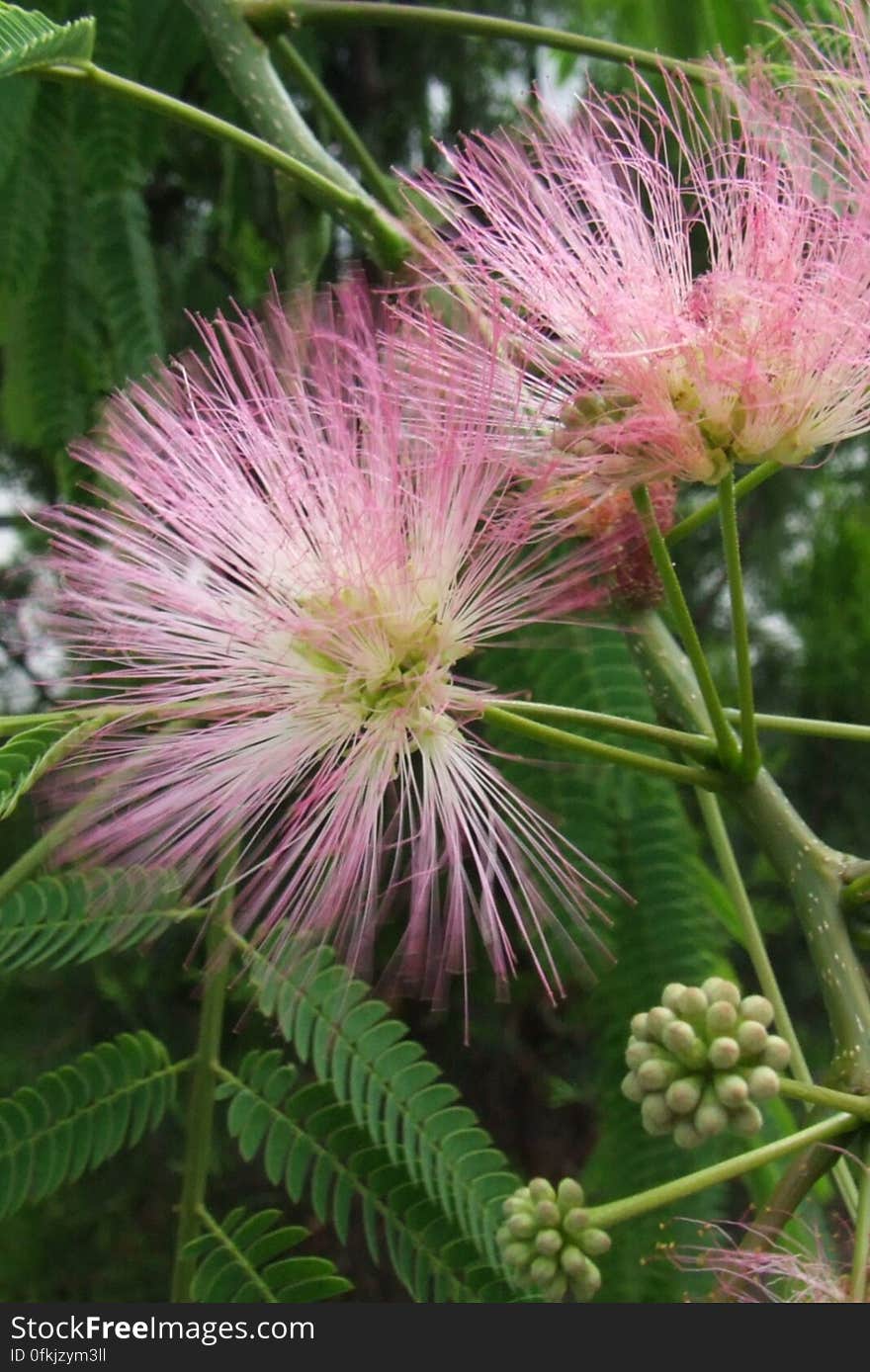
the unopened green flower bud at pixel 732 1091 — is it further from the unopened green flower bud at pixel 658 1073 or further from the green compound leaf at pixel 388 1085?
the green compound leaf at pixel 388 1085

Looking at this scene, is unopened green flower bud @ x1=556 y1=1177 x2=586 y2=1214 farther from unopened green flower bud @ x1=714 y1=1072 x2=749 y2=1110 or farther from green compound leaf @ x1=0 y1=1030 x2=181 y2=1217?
green compound leaf @ x1=0 y1=1030 x2=181 y2=1217

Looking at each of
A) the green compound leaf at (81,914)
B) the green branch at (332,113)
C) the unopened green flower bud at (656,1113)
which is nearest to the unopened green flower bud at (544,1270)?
the unopened green flower bud at (656,1113)

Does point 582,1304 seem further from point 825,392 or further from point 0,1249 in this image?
point 0,1249

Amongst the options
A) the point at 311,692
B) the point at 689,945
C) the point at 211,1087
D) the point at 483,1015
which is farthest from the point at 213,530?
the point at 483,1015

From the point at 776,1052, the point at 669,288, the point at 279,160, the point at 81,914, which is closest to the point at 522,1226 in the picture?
the point at 776,1052

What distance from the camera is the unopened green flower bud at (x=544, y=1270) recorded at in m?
0.99

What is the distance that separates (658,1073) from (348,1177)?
487 millimetres

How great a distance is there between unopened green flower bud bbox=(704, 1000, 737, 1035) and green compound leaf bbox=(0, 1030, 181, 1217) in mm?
650

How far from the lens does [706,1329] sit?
109 cm

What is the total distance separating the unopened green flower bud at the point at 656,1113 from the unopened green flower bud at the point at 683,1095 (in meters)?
0.01

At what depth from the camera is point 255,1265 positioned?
1271 millimetres

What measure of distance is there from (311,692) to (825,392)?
19.9 inches

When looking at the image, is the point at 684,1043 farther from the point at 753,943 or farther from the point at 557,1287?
the point at 753,943

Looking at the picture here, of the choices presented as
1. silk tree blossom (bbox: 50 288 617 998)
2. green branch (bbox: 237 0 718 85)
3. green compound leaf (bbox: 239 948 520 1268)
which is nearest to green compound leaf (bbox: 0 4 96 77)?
silk tree blossom (bbox: 50 288 617 998)
